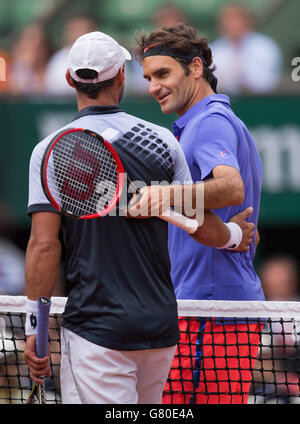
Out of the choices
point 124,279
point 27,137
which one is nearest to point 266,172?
point 27,137

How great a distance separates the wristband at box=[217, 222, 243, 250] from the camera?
11.0ft

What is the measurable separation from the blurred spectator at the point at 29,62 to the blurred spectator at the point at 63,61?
8cm

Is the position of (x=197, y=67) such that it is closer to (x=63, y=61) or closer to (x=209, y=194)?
(x=209, y=194)

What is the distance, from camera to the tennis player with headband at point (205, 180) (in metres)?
3.47

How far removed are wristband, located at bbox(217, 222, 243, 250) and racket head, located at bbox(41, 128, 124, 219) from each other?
671 mm

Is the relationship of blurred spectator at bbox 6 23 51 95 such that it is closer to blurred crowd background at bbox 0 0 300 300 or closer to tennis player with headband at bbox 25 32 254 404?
blurred crowd background at bbox 0 0 300 300

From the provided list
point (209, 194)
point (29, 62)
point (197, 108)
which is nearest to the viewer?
point (209, 194)

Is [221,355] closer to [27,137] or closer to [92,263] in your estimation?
[92,263]

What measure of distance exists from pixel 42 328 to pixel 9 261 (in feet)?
14.6

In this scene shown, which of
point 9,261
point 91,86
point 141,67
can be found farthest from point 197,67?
point 9,261

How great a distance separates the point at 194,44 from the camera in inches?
149

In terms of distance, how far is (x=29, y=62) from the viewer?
787 cm

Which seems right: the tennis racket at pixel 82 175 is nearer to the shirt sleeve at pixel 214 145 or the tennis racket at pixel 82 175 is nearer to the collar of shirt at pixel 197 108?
the shirt sleeve at pixel 214 145
